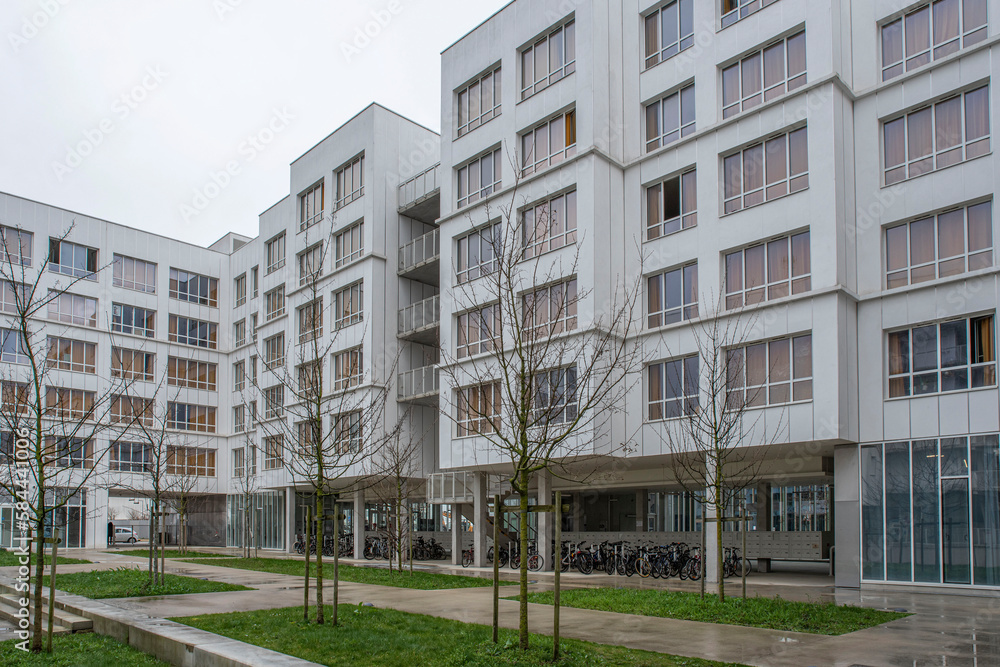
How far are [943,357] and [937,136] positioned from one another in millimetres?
5907

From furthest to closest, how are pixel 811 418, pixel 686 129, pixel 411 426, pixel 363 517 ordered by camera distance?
pixel 363 517
pixel 411 426
pixel 686 129
pixel 811 418

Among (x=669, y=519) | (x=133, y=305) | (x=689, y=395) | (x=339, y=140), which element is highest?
(x=339, y=140)

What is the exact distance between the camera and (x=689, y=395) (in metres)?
25.4

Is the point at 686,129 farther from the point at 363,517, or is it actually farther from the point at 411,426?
the point at 363,517

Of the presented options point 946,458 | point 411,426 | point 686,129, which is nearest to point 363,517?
point 411,426

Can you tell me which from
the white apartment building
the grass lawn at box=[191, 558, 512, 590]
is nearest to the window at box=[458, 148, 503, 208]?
the white apartment building

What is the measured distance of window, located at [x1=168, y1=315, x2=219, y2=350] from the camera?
57531 millimetres

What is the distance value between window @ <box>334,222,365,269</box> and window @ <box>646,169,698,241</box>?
53.2 feet

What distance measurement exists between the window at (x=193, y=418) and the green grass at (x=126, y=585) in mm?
33142

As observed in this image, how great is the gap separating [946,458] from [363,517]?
27.5 metres

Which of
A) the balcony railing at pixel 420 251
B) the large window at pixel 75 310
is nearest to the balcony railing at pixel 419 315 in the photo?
the balcony railing at pixel 420 251

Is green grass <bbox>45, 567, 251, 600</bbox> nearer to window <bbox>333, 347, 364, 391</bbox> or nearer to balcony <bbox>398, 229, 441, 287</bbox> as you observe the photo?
window <bbox>333, 347, 364, 391</bbox>

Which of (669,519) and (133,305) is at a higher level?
(133,305)

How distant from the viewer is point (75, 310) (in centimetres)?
5241
